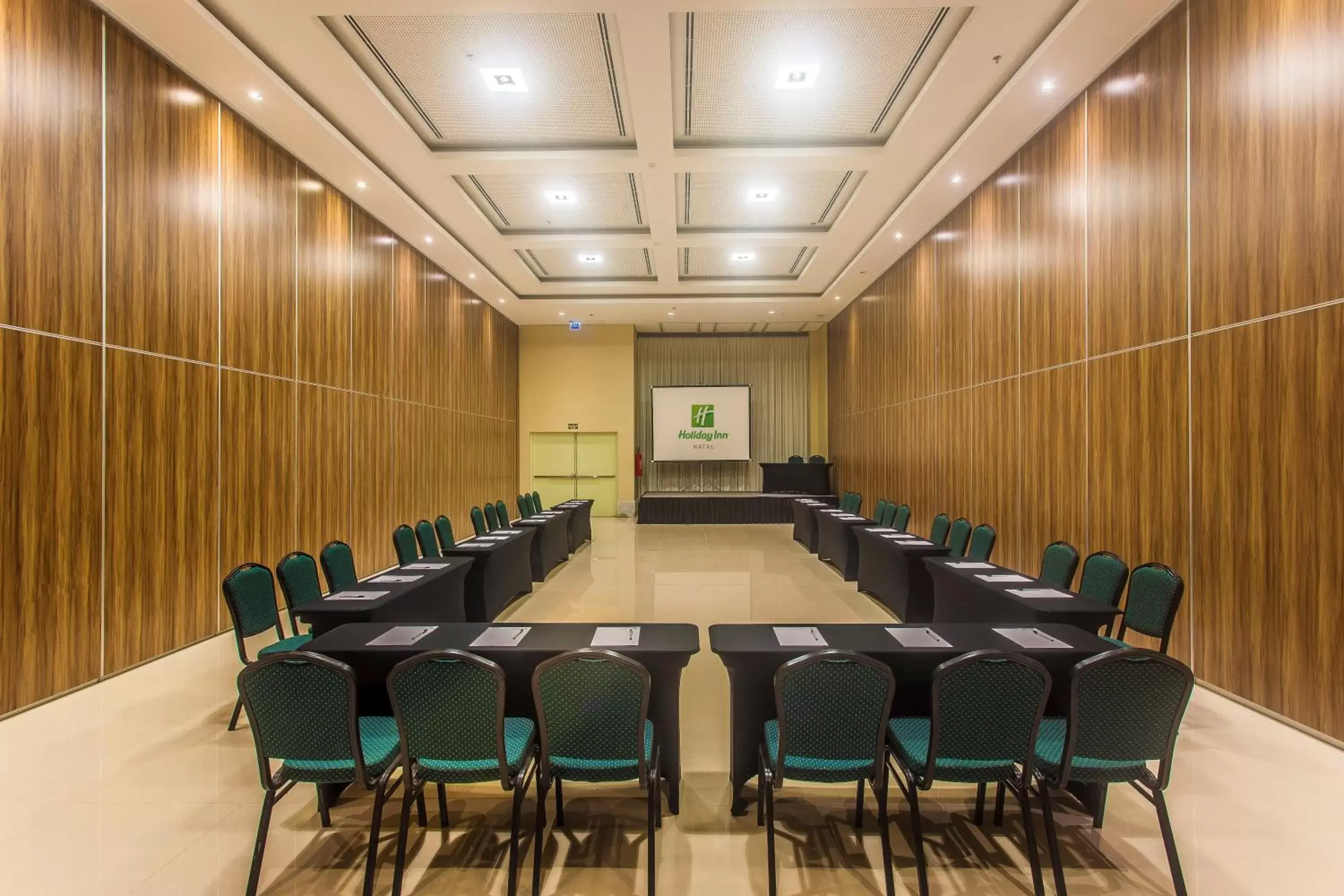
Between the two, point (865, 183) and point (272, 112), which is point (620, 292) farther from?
point (272, 112)

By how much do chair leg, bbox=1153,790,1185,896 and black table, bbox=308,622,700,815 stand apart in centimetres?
168

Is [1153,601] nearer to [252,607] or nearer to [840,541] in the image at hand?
[840,541]

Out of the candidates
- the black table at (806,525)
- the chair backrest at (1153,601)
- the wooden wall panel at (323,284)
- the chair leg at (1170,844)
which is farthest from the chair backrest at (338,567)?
the black table at (806,525)

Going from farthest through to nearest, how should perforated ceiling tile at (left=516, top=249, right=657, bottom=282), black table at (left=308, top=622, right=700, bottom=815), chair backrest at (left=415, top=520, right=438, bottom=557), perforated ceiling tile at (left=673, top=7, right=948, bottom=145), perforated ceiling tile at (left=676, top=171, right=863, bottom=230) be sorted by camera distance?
perforated ceiling tile at (left=516, top=249, right=657, bottom=282), perforated ceiling tile at (left=676, top=171, right=863, bottom=230), chair backrest at (left=415, top=520, right=438, bottom=557), perforated ceiling tile at (left=673, top=7, right=948, bottom=145), black table at (left=308, top=622, right=700, bottom=815)

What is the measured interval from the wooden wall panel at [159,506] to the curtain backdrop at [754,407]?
12.3m

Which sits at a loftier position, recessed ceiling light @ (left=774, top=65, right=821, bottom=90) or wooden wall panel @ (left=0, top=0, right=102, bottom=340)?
recessed ceiling light @ (left=774, top=65, right=821, bottom=90)

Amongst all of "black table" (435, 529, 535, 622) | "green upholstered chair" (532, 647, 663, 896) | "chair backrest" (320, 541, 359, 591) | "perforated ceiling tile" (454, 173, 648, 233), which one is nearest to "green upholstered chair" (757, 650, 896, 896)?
"green upholstered chair" (532, 647, 663, 896)

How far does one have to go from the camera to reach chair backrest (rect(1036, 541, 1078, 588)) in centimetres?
452

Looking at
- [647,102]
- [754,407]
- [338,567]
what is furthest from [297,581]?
[754,407]

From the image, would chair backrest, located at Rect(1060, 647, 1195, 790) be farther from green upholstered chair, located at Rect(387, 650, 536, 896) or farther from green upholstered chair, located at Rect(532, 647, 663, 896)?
green upholstered chair, located at Rect(387, 650, 536, 896)

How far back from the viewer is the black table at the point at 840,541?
7723 mm

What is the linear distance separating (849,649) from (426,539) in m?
4.79

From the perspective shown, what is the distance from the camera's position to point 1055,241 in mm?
5953

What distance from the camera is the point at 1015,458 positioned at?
22.2 feet
